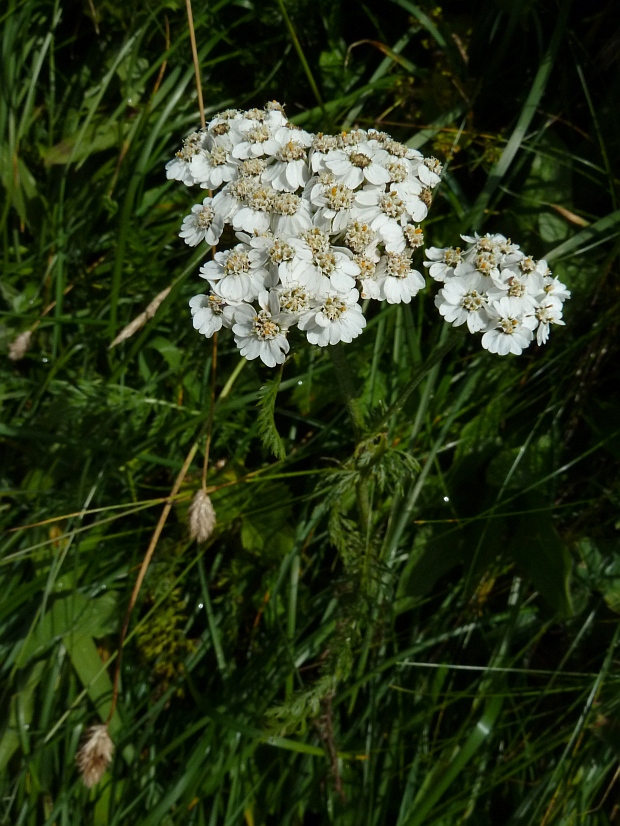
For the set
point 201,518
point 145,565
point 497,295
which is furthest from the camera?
point 145,565

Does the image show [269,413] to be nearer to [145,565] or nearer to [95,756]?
[145,565]

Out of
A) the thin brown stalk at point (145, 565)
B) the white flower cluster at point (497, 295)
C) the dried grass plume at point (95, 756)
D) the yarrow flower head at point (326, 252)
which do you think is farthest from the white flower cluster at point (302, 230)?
the dried grass plume at point (95, 756)

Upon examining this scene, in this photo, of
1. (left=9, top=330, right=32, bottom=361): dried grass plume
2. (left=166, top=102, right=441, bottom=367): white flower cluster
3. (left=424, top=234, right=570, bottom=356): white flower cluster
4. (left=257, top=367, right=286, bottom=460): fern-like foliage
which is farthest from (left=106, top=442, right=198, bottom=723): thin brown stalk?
(left=424, top=234, right=570, bottom=356): white flower cluster

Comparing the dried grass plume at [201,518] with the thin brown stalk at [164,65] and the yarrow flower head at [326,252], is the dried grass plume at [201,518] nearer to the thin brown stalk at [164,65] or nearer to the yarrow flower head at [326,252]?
the yarrow flower head at [326,252]

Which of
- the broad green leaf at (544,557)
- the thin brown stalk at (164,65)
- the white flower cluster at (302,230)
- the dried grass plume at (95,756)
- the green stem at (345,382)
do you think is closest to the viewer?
the white flower cluster at (302,230)

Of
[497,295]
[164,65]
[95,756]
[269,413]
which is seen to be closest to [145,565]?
[95,756]
